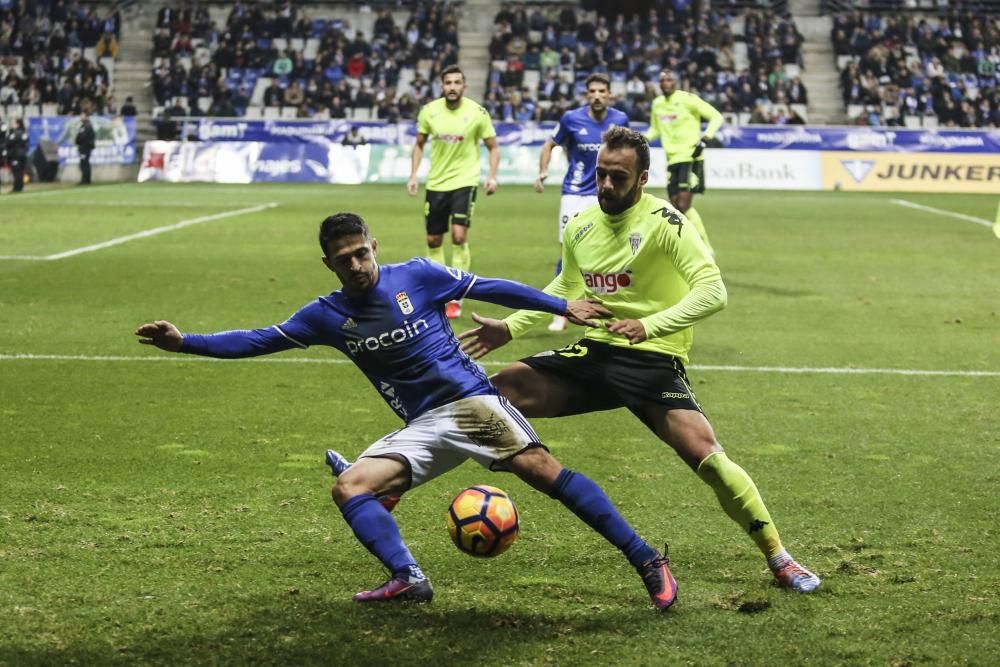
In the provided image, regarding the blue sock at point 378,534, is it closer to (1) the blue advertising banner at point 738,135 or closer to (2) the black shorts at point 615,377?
(2) the black shorts at point 615,377

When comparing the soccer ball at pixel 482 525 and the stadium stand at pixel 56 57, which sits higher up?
the soccer ball at pixel 482 525

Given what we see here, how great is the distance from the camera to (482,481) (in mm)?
7605

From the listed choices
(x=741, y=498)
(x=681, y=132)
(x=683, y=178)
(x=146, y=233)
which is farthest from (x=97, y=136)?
(x=741, y=498)

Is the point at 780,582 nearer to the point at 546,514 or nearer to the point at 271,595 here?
the point at 546,514

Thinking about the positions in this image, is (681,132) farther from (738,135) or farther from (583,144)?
(738,135)

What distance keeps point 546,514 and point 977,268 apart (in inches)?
536

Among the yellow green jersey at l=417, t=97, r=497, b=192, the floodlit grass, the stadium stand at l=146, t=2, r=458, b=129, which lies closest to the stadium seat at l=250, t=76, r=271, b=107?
the stadium stand at l=146, t=2, r=458, b=129

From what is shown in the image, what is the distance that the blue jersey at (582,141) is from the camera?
13492 mm

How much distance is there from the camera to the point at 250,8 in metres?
46.9

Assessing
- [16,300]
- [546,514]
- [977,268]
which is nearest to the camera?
[546,514]

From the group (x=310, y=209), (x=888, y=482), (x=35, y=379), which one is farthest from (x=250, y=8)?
(x=888, y=482)

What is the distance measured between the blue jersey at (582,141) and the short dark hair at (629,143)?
292 inches

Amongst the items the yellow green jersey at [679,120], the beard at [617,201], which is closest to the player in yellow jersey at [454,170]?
the yellow green jersey at [679,120]

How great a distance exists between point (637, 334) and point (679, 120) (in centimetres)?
1331
